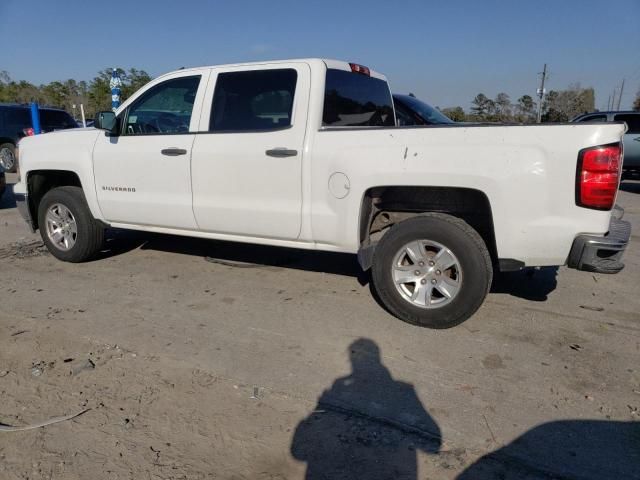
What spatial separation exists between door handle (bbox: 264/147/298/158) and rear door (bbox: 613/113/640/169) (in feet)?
36.3

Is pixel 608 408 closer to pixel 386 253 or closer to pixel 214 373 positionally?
pixel 386 253

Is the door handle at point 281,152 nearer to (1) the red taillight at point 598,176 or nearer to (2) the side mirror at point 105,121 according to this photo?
(2) the side mirror at point 105,121

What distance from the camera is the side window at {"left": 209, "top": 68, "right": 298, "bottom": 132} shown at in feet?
13.6

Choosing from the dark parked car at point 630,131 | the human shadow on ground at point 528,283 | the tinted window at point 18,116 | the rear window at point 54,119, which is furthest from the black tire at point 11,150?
the dark parked car at point 630,131

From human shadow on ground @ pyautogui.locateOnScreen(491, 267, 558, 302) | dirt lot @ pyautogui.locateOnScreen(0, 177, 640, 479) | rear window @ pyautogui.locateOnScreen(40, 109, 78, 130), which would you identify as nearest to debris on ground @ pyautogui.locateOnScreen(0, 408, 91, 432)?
dirt lot @ pyautogui.locateOnScreen(0, 177, 640, 479)

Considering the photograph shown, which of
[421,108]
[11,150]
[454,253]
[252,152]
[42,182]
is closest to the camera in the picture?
A: [454,253]

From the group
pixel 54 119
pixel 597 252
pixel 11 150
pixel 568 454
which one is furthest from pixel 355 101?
pixel 11 150

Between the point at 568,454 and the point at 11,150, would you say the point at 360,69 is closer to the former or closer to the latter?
the point at 568,454

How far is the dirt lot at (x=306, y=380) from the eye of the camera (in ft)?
7.72

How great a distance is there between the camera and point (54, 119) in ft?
49.5

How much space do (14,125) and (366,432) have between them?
15.9 m

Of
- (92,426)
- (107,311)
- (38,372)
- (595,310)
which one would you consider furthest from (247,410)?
(595,310)

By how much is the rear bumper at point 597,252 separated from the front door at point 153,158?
314 cm

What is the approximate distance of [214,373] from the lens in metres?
3.13
